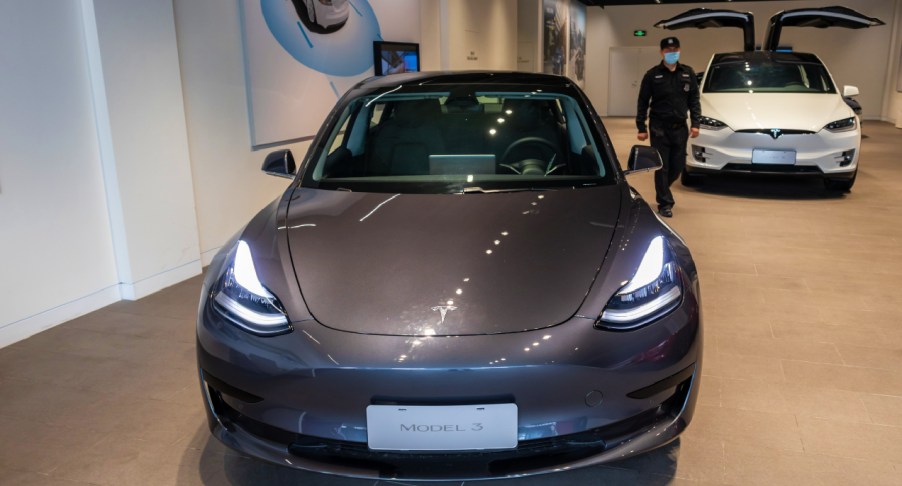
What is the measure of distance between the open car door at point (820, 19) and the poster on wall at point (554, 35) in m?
5.03

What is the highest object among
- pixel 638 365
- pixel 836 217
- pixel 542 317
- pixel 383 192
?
pixel 383 192

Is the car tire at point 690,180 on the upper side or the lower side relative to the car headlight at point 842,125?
lower

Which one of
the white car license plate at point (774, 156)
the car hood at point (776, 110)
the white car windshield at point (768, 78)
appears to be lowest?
the white car license plate at point (774, 156)

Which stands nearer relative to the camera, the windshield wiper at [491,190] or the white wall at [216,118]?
the windshield wiper at [491,190]

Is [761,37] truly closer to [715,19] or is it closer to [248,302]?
[715,19]

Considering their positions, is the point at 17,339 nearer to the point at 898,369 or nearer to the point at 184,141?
the point at 184,141

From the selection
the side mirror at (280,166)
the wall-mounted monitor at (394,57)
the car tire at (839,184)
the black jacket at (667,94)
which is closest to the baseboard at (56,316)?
the side mirror at (280,166)

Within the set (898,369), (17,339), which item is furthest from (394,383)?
(17,339)

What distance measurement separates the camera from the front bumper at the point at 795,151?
6.36 metres

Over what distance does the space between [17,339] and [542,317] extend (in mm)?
2903

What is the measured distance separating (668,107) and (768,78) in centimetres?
220

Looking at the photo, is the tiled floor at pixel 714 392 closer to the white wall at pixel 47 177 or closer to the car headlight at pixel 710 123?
the white wall at pixel 47 177

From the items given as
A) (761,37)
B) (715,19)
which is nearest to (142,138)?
(715,19)

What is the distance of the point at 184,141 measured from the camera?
4258mm
